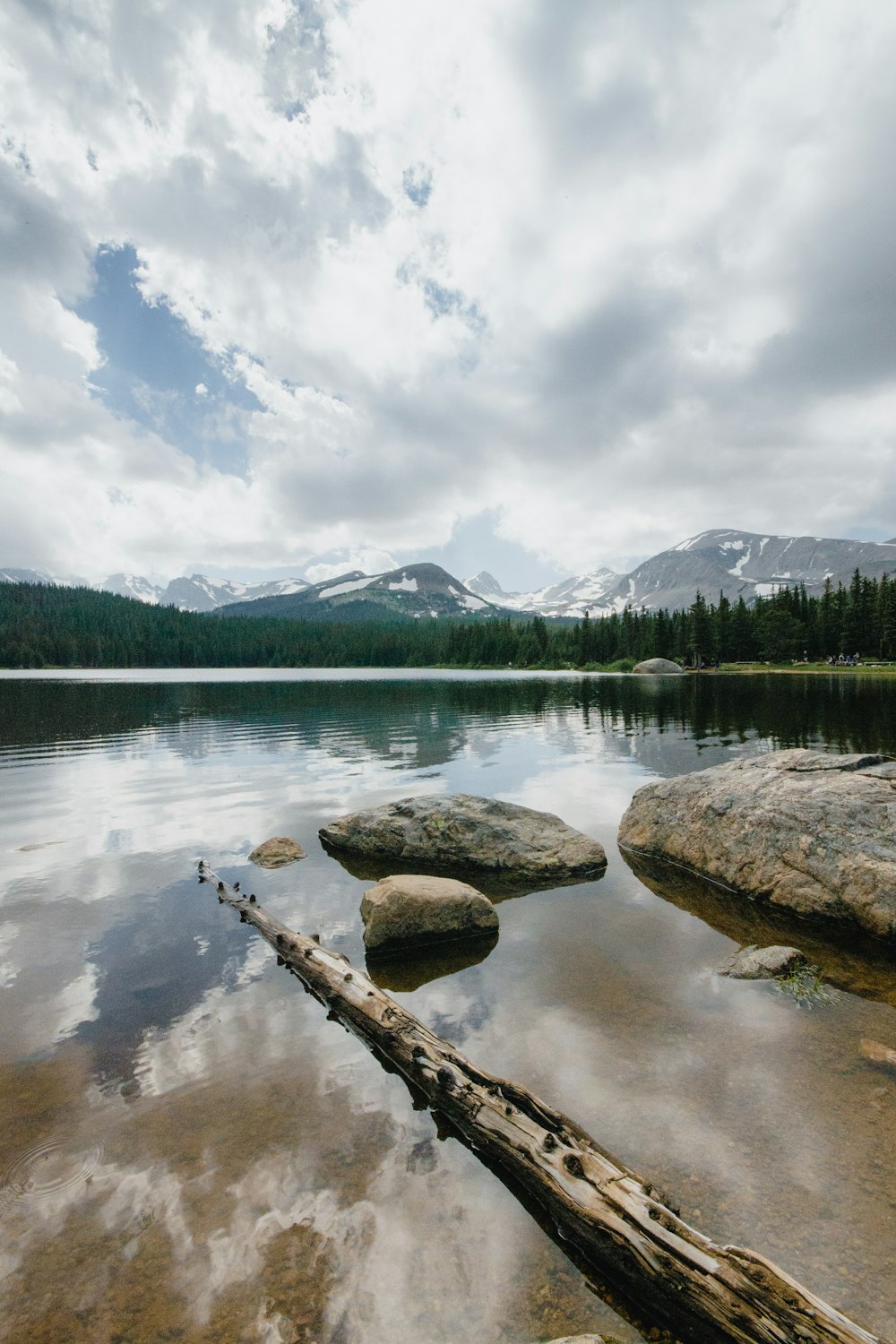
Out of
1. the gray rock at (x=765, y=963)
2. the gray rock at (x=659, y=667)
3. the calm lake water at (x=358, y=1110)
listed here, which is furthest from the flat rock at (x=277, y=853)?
the gray rock at (x=659, y=667)

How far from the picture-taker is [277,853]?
14.5m

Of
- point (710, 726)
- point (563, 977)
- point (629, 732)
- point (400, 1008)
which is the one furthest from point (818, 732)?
point (400, 1008)

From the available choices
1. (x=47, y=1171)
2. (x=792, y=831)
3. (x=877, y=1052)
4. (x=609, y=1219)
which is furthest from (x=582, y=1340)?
(x=792, y=831)

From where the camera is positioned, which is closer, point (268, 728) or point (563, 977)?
point (563, 977)

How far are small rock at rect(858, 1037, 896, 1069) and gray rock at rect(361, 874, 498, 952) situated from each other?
5.41 metres

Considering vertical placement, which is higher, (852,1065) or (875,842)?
(875,842)

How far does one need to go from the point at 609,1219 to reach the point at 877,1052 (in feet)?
15.9

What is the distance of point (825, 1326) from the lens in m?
3.27

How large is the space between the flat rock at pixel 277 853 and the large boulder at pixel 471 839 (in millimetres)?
956

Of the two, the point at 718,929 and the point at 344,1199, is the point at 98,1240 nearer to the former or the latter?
the point at 344,1199

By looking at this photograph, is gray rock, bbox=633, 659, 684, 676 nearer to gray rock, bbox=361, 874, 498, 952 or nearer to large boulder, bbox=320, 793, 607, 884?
large boulder, bbox=320, 793, 607, 884

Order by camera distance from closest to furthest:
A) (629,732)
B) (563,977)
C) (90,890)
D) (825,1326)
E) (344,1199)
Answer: (825,1326)
(344,1199)
(563,977)
(90,890)
(629,732)

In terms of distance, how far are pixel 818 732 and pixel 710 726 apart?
652 cm

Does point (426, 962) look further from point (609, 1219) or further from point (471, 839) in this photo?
point (609, 1219)
